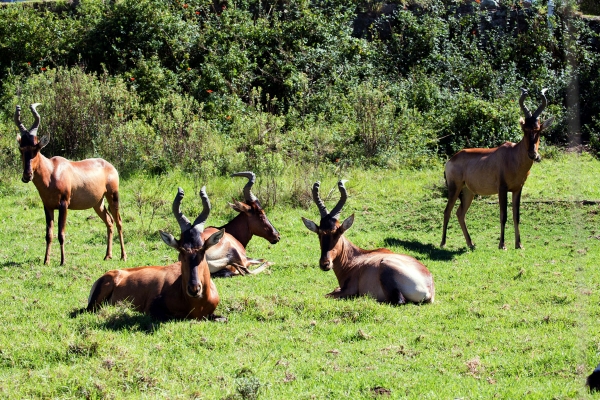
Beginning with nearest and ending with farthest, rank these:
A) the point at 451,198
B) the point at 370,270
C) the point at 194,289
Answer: the point at 194,289 < the point at 370,270 < the point at 451,198

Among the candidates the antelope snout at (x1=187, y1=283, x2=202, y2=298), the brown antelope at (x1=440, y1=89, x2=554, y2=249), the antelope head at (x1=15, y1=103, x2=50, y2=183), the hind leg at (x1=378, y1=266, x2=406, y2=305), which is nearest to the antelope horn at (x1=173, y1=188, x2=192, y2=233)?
the antelope snout at (x1=187, y1=283, x2=202, y2=298)

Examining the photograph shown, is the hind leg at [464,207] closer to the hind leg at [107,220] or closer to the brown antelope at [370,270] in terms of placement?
the brown antelope at [370,270]

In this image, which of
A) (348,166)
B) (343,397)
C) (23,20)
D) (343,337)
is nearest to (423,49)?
(348,166)

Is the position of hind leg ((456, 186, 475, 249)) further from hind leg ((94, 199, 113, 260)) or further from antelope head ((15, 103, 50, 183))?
antelope head ((15, 103, 50, 183))

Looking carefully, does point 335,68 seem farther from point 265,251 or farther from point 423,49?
point 265,251

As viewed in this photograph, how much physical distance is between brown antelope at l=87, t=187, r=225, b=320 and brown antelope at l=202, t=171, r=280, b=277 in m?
2.29

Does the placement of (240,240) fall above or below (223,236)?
below

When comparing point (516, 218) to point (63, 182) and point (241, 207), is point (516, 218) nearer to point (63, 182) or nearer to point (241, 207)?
point (241, 207)

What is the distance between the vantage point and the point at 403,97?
81.3 ft

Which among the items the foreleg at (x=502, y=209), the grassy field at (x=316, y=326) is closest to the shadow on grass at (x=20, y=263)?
the grassy field at (x=316, y=326)

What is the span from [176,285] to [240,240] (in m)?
4.48

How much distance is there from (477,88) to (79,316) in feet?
63.1

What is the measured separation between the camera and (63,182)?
14094mm

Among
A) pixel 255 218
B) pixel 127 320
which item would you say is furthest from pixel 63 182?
pixel 127 320
